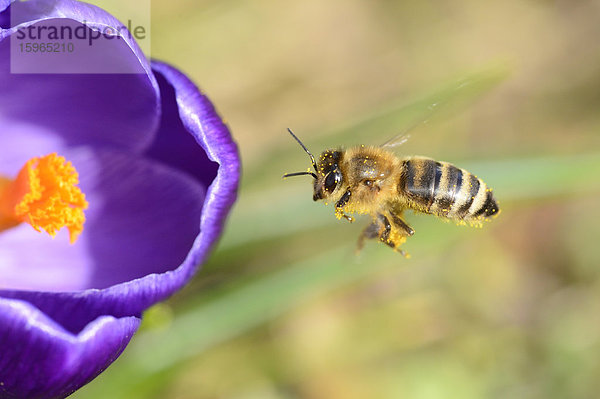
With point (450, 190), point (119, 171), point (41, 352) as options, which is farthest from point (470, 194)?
point (41, 352)

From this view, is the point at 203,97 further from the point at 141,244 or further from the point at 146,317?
the point at 146,317

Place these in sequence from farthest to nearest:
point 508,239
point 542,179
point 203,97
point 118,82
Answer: point 508,239 < point 542,179 < point 118,82 < point 203,97

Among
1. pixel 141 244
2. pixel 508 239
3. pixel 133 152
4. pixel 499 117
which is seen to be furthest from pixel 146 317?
pixel 499 117

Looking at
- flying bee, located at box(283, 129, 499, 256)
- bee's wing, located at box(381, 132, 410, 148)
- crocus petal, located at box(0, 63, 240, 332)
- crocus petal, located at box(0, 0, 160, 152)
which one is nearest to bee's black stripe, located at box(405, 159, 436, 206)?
flying bee, located at box(283, 129, 499, 256)

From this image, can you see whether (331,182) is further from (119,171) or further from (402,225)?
(119,171)

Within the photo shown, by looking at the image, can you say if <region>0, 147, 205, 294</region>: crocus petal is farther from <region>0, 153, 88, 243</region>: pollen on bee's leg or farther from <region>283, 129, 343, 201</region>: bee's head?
<region>283, 129, 343, 201</region>: bee's head
